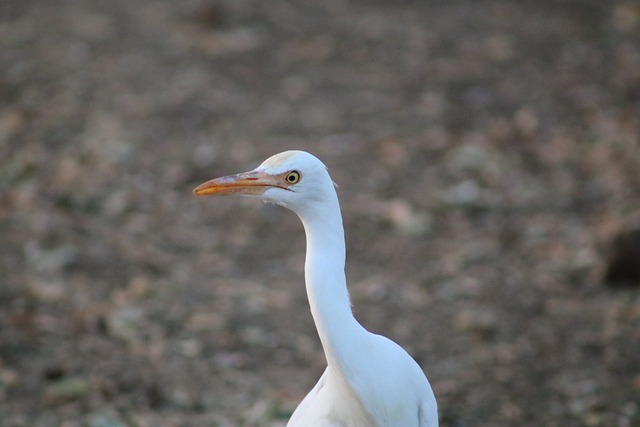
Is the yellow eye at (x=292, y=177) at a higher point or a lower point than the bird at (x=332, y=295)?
higher

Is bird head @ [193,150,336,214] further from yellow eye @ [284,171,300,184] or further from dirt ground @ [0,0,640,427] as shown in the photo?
dirt ground @ [0,0,640,427]

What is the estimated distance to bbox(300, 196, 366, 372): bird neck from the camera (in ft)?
11.9

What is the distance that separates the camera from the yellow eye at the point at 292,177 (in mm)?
3658

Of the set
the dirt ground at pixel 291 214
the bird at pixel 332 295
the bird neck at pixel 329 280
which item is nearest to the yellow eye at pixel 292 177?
the bird at pixel 332 295

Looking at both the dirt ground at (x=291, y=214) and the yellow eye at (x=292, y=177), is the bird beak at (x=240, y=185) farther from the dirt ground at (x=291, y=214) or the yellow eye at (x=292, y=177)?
the dirt ground at (x=291, y=214)

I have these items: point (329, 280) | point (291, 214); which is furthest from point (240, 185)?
point (291, 214)

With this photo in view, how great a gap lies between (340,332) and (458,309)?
3209mm

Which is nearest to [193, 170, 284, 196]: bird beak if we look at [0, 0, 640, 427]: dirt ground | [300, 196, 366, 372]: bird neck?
[300, 196, 366, 372]: bird neck

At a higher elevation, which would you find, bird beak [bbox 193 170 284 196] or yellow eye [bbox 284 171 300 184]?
yellow eye [bbox 284 171 300 184]

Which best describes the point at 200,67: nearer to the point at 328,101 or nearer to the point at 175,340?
the point at 328,101

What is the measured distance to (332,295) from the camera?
3643 millimetres

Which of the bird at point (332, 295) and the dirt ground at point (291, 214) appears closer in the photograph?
the bird at point (332, 295)

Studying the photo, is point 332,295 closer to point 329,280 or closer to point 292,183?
point 329,280

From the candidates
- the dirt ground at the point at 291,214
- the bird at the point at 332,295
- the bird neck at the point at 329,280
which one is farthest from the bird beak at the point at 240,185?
the dirt ground at the point at 291,214
